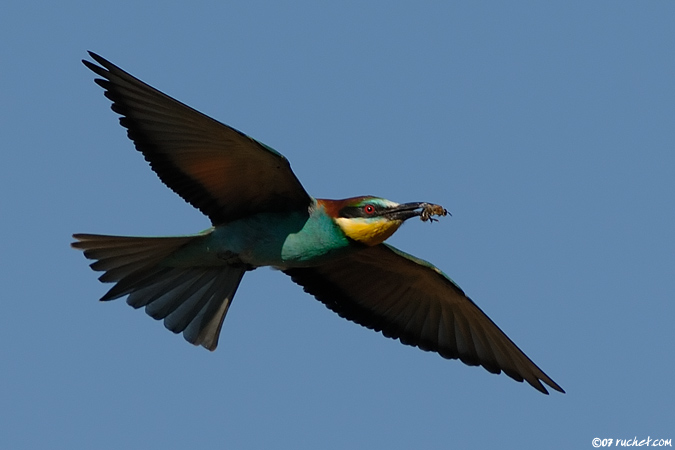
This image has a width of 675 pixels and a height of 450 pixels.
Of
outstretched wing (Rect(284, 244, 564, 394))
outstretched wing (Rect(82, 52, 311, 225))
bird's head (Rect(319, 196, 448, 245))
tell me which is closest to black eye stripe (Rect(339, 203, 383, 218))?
bird's head (Rect(319, 196, 448, 245))

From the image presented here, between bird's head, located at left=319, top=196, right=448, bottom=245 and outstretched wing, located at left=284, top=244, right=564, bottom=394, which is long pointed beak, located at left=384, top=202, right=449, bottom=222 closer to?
bird's head, located at left=319, top=196, right=448, bottom=245

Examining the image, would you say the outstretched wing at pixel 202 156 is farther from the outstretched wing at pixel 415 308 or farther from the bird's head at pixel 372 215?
the outstretched wing at pixel 415 308

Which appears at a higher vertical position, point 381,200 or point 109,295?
point 381,200

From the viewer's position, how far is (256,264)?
26.0 feet

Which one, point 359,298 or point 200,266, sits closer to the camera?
point 200,266

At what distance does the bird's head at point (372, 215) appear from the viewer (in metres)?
7.61

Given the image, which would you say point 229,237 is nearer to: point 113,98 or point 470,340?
point 113,98

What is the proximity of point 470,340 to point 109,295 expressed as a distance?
274 centimetres

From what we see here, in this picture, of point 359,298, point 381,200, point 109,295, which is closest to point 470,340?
point 359,298

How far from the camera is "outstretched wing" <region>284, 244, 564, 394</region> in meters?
8.52

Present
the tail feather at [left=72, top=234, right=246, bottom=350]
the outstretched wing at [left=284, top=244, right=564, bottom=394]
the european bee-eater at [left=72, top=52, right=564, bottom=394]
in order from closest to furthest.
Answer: the european bee-eater at [left=72, top=52, right=564, bottom=394] → the tail feather at [left=72, top=234, right=246, bottom=350] → the outstretched wing at [left=284, top=244, right=564, bottom=394]

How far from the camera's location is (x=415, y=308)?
883 centimetres

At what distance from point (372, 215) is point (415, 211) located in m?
0.28

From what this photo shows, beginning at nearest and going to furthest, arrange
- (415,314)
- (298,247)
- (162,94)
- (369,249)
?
(162,94), (298,247), (369,249), (415,314)
